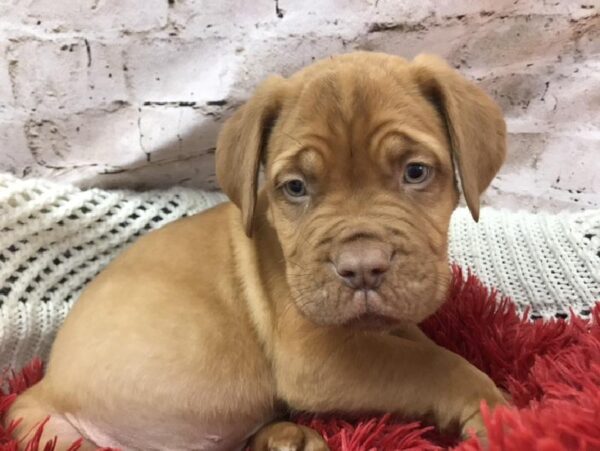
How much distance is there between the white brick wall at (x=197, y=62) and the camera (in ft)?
9.27

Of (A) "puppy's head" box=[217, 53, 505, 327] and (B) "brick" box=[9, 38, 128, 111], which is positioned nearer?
(A) "puppy's head" box=[217, 53, 505, 327]

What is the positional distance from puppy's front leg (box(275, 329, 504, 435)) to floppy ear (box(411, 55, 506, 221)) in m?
0.46

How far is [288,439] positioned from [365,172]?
830 mm

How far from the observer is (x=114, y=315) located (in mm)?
2230

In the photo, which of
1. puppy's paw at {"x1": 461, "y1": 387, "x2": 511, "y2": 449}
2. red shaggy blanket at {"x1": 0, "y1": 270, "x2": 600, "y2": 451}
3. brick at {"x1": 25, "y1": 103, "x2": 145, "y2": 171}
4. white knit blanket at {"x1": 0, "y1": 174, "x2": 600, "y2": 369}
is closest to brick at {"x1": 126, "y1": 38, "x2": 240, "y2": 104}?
brick at {"x1": 25, "y1": 103, "x2": 145, "y2": 171}

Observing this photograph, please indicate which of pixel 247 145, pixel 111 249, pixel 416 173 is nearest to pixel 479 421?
pixel 416 173

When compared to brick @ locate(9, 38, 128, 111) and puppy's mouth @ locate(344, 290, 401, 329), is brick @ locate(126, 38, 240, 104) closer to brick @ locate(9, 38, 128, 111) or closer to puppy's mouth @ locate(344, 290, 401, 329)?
brick @ locate(9, 38, 128, 111)

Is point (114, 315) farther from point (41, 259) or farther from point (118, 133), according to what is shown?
point (118, 133)

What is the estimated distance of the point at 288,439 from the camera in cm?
208

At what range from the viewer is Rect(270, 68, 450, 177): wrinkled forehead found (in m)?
1.91

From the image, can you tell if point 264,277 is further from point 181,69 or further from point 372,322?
point 181,69

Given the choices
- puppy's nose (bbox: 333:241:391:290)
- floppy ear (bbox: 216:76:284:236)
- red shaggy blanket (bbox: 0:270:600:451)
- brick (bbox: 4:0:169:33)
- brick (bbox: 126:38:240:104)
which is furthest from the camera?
brick (bbox: 126:38:240:104)

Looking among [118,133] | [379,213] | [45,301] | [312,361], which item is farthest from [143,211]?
[379,213]

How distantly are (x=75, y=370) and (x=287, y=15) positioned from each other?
5.41ft
